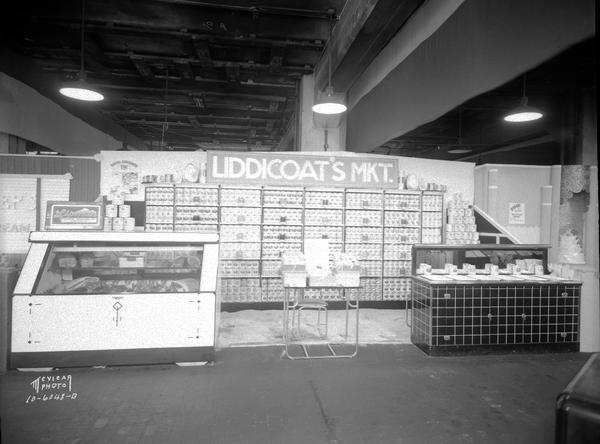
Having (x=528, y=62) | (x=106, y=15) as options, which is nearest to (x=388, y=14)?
(x=528, y=62)

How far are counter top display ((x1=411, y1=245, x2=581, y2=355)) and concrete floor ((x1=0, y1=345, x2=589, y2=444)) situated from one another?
0.30m

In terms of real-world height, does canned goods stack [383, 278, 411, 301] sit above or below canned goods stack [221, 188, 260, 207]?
below

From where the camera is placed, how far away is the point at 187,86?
363 inches

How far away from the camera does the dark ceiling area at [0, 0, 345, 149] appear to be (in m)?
5.97

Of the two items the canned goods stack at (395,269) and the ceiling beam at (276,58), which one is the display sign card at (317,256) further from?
the ceiling beam at (276,58)

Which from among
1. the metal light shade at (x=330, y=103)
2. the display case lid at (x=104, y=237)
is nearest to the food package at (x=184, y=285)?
the display case lid at (x=104, y=237)

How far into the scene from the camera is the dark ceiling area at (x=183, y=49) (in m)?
5.97

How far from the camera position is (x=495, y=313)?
4.81m

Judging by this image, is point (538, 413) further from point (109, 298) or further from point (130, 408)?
point (109, 298)

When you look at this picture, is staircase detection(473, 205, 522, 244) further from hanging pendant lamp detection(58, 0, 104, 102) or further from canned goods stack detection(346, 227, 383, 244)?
hanging pendant lamp detection(58, 0, 104, 102)

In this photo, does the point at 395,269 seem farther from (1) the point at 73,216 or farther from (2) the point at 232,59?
(1) the point at 73,216

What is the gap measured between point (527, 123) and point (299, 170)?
6557mm

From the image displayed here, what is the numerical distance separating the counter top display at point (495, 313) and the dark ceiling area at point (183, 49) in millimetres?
4812

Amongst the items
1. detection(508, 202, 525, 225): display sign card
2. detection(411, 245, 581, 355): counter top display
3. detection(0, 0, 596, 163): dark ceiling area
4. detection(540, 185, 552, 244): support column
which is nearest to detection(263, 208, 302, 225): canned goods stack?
detection(0, 0, 596, 163): dark ceiling area
